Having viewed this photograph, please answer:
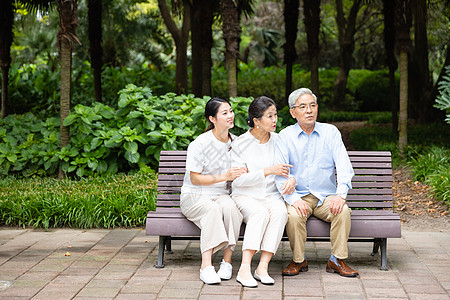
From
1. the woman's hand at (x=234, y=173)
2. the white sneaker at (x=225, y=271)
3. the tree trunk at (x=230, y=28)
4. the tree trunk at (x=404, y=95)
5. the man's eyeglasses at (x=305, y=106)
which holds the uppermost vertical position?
the tree trunk at (x=230, y=28)

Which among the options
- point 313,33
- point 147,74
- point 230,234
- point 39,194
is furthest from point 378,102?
point 230,234

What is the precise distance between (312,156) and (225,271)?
1159 mm

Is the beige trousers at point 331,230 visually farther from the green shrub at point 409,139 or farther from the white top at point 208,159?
the green shrub at point 409,139

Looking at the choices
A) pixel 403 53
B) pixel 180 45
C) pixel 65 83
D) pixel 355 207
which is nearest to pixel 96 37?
pixel 180 45

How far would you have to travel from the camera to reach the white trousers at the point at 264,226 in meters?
4.41

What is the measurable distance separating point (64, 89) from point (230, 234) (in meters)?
4.90

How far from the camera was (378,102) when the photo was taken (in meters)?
20.5

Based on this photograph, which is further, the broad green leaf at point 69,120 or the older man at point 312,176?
the broad green leaf at point 69,120

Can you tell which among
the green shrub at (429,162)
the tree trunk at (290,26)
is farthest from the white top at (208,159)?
the tree trunk at (290,26)

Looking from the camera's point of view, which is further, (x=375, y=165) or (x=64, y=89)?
(x=64, y=89)

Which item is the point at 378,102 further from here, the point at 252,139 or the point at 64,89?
the point at 252,139

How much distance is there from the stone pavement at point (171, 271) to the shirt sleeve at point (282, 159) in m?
0.60

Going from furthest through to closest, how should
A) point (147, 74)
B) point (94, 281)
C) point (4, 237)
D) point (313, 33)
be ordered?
1. point (147, 74)
2. point (313, 33)
3. point (4, 237)
4. point (94, 281)

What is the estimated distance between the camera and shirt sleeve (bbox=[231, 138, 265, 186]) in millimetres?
4588
